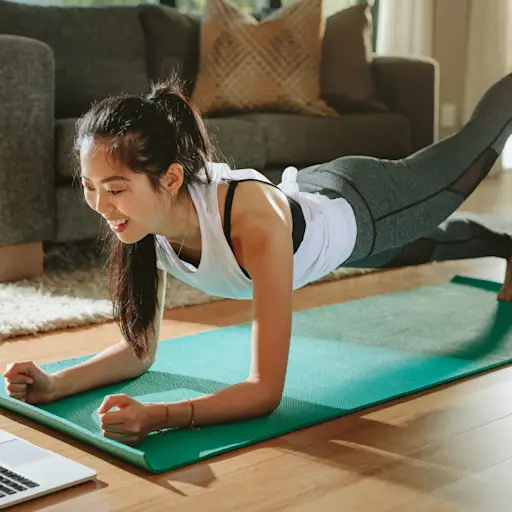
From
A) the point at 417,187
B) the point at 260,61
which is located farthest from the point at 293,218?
the point at 260,61

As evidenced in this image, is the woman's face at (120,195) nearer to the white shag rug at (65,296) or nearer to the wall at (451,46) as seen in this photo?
the white shag rug at (65,296)

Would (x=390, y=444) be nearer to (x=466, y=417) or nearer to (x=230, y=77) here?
(x=466, y=417)

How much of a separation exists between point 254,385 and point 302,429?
0.12m

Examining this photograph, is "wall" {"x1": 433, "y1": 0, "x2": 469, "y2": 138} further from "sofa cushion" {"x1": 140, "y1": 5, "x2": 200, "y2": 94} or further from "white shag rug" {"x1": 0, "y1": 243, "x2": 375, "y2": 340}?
"white shag rug" {"x1": 0, "y1": 243, "x2": 375, "y2": 340}

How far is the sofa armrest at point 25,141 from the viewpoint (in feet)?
9.53

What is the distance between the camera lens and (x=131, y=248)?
187 centimetres

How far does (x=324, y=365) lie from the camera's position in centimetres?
214

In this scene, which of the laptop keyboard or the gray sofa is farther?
the gray sofa

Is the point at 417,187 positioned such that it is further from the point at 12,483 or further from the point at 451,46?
the point at 451,46

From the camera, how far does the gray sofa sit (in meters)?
2.96

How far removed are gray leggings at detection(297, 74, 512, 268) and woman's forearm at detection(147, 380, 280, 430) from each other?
54 cm

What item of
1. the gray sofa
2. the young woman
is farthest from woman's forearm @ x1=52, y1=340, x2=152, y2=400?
the gray sofa

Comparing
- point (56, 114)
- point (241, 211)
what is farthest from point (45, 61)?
point (241, 211)

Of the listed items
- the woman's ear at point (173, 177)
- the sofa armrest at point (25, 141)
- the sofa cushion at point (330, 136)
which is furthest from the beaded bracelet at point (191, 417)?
the sofa cushion at point (330, 136)
